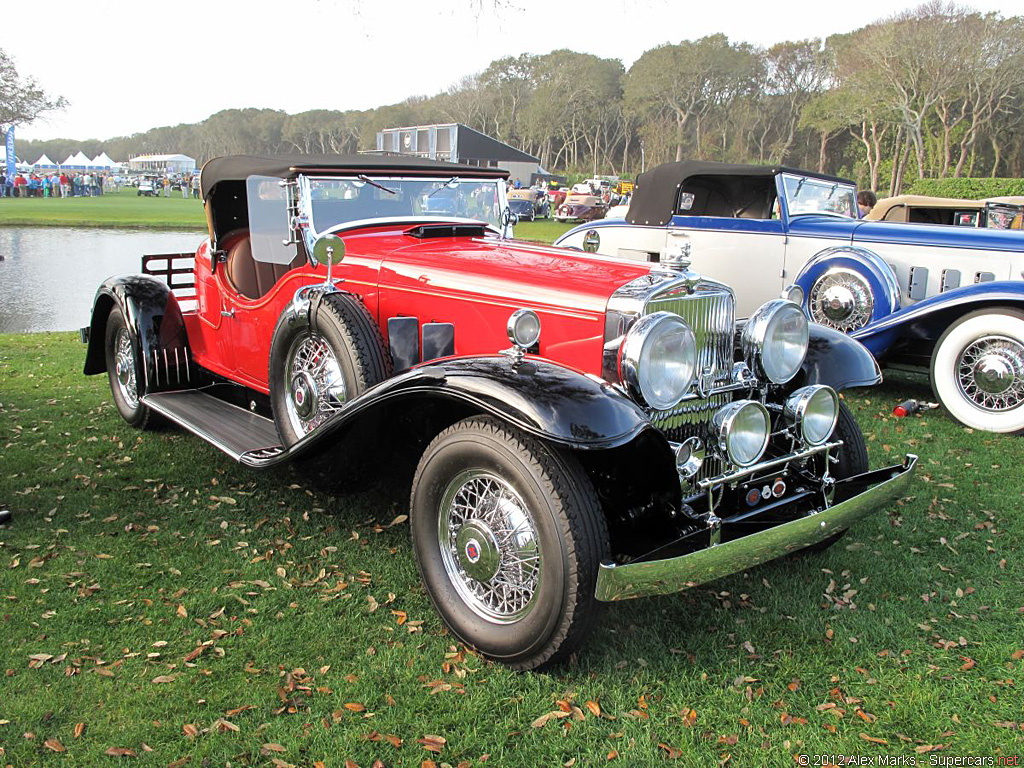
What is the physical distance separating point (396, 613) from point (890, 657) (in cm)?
200

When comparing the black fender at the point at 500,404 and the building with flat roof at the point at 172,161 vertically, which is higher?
the building with flat roof at the point at 172,161

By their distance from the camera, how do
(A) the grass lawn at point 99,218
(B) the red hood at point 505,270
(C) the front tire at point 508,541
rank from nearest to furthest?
(C) the front tire at point 508,541
(B) the red hood at point 505,270
(A) the grass lawn at point 99,218

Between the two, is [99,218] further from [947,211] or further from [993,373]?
[993,373]

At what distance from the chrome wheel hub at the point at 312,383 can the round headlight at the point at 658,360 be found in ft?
4.84

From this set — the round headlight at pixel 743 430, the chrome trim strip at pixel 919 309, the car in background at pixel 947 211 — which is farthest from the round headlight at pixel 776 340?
the car in background at pixel 947 211

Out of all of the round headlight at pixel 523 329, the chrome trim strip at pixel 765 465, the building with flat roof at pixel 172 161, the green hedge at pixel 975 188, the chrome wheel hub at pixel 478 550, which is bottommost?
the chrome wheel hub at pixel 478 550

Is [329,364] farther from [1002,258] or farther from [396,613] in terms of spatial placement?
[1002,258]

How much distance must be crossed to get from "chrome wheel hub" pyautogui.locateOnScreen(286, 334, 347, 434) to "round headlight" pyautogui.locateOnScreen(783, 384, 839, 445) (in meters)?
2.06

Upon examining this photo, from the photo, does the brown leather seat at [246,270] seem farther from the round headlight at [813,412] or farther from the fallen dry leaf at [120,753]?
the round headlight at [813,412]

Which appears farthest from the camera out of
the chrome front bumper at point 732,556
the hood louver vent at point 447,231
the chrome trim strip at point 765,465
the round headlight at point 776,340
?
the hood louver vent at point 447,231

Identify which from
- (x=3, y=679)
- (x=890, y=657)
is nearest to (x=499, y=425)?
(x=890, y=657)

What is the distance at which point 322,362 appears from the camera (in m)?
3.97

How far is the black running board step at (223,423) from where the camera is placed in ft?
Result: 13.3

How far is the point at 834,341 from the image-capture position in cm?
416
